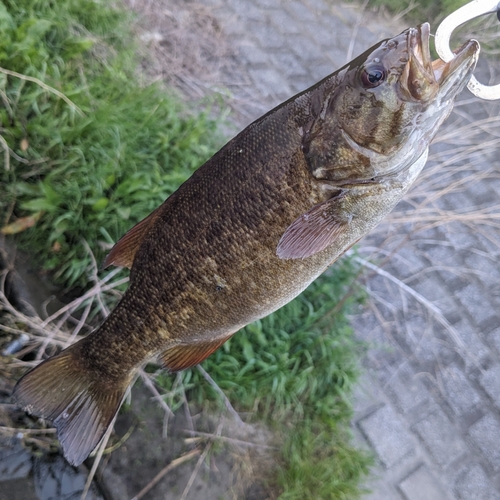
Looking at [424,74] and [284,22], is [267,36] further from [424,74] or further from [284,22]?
[424,74]

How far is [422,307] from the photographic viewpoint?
3.51 meters

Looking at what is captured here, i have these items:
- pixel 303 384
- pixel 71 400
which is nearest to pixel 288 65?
pixel 303 384

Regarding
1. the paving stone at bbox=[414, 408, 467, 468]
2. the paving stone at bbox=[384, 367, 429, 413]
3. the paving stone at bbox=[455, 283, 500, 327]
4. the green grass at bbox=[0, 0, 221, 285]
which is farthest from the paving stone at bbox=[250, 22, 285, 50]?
the paving stone at bbox=[414, 408, 467, 468]

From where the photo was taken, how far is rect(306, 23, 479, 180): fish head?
3.60ft

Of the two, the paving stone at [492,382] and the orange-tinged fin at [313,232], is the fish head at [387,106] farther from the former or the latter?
the paving stone at [492,382]

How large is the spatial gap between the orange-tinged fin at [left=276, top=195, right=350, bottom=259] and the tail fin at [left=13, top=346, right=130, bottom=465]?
780 mm

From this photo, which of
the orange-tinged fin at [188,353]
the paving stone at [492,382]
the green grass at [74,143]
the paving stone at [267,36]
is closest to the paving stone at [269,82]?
the paving stone at [267,36]

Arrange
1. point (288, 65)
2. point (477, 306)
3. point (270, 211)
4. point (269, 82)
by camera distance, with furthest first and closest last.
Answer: point (288, 65) → point (269, 82) → point (477, 306) → point (270, 211)

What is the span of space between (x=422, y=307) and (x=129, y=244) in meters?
2.78

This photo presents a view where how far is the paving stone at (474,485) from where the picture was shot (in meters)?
2.79

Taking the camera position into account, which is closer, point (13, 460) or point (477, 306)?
point (13, 460)

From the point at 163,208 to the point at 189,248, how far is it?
0.49 ft

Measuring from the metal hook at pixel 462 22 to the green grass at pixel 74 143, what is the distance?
163cm

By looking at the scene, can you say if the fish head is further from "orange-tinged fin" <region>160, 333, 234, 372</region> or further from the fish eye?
"orange-tinged fin" <region>160, 333, 234, 372</region>
